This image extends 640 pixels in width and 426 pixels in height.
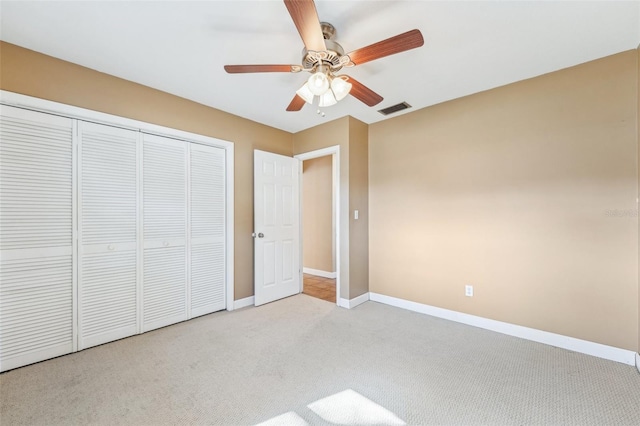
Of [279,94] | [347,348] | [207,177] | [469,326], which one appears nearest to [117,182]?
[207,177]

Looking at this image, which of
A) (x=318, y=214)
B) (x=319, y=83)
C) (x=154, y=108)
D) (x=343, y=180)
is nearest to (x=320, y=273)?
(x=318, y=214)

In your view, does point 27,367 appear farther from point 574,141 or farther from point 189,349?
point 574,141

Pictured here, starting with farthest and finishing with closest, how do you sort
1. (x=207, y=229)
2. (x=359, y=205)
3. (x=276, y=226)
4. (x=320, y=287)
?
(x=320, y=287) < (x=276, y=226) < (x=359, y=205) < (x=207, y=229)

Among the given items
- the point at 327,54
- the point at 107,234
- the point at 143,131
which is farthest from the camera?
the point at 143,131

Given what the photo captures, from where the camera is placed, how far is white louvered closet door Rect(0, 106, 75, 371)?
2027mm

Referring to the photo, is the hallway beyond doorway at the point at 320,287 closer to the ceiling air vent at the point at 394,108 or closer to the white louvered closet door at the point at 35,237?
the ceiling air vent at the point at 394,108

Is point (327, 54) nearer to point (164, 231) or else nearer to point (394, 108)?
point (394, 108)

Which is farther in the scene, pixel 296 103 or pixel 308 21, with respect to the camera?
pixel 296 103

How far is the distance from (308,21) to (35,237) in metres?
2.65

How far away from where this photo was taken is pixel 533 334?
2508 mm

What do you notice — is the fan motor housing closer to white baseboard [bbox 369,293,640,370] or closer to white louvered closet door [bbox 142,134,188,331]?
white louvered closet door [bbox 142,134,188,331]

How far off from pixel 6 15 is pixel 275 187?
105 inches

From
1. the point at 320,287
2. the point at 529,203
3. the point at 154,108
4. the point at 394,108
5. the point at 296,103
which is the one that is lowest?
the point at 320,287

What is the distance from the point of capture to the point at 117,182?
8.30 feet
